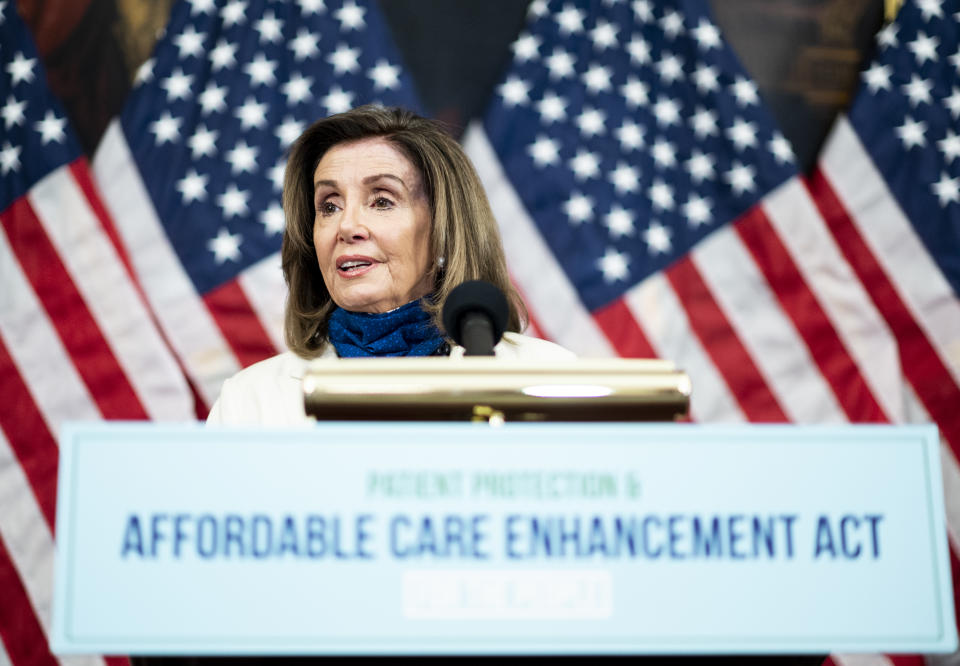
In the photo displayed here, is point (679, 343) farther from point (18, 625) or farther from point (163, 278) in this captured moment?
point (18, 625)

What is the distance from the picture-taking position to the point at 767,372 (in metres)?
2.97

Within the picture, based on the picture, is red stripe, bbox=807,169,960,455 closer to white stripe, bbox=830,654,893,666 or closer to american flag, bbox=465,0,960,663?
american flag, bbox=465,0,960,663

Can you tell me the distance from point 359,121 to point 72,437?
139 centimetres

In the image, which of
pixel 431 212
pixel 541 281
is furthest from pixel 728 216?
pixel 431 212

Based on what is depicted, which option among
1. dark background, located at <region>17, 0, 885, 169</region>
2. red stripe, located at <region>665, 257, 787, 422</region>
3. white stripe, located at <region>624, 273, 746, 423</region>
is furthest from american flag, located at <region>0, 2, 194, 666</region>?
red stripe, located at <region>665, 257, 787, 422</region>

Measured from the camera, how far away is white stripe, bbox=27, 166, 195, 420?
289 cm

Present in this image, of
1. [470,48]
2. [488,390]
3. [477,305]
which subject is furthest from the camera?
[470,48]

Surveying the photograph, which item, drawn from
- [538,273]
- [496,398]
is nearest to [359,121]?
[538,273]

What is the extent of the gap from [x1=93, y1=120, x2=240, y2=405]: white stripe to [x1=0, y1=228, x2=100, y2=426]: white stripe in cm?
27

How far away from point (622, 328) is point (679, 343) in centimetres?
17

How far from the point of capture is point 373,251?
1.97 m

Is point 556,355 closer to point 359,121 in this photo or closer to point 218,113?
point 359,121

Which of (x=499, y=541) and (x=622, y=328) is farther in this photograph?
(x=622, y=328)

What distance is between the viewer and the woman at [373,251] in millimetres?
1961
